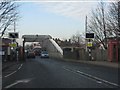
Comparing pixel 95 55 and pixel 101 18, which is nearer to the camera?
pixel 95 55

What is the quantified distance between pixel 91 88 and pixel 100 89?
1.83 feet

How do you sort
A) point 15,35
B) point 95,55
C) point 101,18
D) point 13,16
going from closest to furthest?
point 13,16
point 15,35
point 95,55
point 101,18

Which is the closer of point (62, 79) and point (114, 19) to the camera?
point (62, 79)

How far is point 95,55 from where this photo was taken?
54.5 metres

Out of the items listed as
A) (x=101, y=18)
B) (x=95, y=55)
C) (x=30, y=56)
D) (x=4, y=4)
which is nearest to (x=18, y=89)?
(x=4, y=4)

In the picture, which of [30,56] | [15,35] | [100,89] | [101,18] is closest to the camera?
[100,89]

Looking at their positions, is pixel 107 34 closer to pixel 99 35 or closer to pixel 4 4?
pixel 99 35

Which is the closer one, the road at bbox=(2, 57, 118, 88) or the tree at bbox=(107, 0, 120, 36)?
the road at bbox=(2, 57, 118, 88)

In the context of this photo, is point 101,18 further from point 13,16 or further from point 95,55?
point 13,16

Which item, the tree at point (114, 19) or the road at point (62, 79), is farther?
the tree at point (114, 19)

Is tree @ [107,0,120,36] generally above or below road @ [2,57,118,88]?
above

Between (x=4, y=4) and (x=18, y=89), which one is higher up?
(x=4, y=4)

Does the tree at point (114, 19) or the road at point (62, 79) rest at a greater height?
the tree at point (114, 19)

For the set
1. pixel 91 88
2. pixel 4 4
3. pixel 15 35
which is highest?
pixel 4 4
